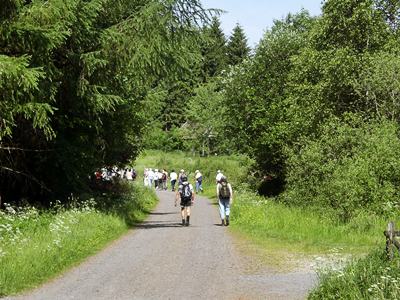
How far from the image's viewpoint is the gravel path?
9102mm

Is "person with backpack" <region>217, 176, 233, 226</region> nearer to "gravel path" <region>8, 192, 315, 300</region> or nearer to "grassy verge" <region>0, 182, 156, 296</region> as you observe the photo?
"grassy verge" <region>0, 182, 156, 296</region>

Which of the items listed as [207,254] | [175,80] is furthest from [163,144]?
[207,254]

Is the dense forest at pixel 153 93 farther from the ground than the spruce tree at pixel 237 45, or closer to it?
closer to it

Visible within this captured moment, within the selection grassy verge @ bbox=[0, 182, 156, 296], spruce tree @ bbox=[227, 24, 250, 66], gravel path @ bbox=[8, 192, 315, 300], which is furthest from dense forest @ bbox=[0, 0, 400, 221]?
spruce tree @ bbox=[227, 24, 250, 66]

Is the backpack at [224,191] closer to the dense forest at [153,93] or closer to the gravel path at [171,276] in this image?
the dense forest at [153,93]

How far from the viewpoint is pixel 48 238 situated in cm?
1254

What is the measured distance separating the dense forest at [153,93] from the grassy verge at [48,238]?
6.68 ft

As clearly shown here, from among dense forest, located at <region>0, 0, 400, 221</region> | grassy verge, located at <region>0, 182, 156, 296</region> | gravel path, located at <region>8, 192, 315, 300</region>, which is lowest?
gravel path, located at <region>8, 192, 315, 300</region>

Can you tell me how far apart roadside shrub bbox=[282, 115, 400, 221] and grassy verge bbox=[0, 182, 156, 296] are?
23.4 ft

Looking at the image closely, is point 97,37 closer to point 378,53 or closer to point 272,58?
point 378,53

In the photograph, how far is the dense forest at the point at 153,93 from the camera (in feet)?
49.8

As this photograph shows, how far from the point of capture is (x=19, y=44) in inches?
592

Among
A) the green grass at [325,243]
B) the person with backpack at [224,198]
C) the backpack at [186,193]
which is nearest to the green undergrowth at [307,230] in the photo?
the green grass at [325,243]

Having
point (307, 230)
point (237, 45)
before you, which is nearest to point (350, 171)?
point (307, 230)
